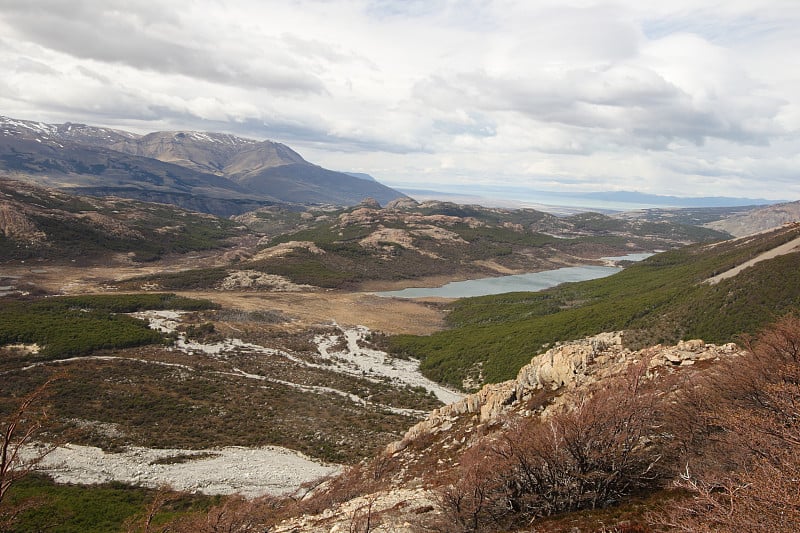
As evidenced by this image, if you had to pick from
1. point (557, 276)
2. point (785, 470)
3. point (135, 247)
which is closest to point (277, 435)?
point (785, 470)

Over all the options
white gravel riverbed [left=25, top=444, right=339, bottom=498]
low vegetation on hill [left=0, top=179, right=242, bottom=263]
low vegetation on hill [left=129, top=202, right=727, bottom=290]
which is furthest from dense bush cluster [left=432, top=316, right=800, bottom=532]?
low vegetation on hill [left=0, top=179, right=242, bottom=263]

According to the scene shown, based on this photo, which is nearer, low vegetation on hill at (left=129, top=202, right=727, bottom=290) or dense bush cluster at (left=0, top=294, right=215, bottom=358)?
dense bush cluster at (left=0, top=294, right=215, bottom=358)

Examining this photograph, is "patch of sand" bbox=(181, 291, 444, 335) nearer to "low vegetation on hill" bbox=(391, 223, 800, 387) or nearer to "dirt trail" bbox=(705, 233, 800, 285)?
"low vegetation on hill" bbox=(391, 223, 800, 387)

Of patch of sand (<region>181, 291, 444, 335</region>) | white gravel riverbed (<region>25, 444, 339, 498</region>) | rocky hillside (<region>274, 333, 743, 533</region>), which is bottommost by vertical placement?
patch of sand (<region>181, 291, 444, 335</region>)

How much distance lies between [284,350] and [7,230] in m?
121

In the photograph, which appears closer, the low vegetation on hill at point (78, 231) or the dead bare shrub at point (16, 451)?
the dead bare shrub at point (16, 451)

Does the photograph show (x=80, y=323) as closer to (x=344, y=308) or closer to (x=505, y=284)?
(x=344, y=308)

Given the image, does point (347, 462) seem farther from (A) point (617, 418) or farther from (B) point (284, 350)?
(B) point (284, 350)

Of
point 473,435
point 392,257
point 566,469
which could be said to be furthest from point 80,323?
point 392,257

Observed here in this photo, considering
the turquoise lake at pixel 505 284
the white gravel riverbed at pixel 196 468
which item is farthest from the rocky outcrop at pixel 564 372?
the turquoise lake at pixel 505 284

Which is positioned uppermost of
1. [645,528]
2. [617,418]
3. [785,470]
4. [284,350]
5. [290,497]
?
[785,470]

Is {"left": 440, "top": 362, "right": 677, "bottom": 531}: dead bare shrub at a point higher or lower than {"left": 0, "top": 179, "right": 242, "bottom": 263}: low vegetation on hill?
higher

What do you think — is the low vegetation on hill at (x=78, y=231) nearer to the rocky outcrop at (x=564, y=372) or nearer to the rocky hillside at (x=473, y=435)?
the rocky outcrop at (x=564, y=372)

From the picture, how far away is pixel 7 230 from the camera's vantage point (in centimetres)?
12294
